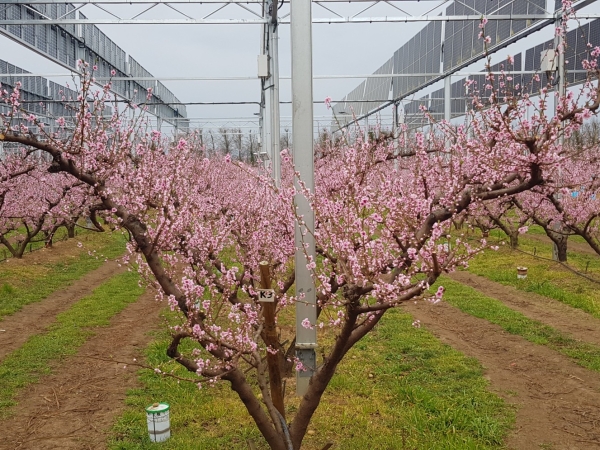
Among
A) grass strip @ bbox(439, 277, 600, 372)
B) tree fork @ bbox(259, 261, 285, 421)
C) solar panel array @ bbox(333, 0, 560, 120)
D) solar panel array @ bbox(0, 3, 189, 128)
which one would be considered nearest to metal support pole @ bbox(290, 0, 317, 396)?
tree fork @ bbox(259, 261, 285, 421)

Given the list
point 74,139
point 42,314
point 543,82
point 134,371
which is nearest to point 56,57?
point 42,314

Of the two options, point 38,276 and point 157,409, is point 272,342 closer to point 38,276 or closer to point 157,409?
point 157,409

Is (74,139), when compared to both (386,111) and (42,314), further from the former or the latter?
(386,111)

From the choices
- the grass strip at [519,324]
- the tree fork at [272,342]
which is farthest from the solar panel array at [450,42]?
the tree fork at [272,342]

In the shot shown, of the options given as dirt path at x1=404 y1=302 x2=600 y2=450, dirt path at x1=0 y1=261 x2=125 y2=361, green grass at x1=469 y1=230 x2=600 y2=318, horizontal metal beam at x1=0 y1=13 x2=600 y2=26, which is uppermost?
horizontal metal beam at x1=0 y1=13 x2=600 y2=26

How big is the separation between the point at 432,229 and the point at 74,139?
7.85 feet

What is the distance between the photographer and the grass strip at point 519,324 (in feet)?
20.1

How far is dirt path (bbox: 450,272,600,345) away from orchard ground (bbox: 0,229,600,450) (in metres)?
0.02

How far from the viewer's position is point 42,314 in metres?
8.39

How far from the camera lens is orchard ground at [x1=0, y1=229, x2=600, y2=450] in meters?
4.34

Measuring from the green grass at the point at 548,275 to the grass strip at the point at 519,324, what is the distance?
36.6 inches

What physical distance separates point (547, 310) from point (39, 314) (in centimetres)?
756

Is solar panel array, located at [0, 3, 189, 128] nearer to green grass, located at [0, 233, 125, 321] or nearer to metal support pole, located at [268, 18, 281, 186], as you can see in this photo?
metal support pole, located at [268, 18, 281, 186]

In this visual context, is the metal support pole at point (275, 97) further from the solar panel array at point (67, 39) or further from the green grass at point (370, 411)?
the green grass at point (370, 411)
